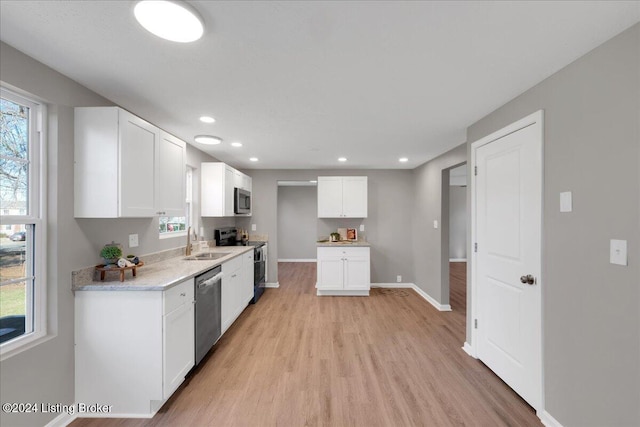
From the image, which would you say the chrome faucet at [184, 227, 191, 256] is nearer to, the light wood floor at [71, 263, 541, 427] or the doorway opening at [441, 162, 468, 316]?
the light wood floor at [71, 263, 541, 427]

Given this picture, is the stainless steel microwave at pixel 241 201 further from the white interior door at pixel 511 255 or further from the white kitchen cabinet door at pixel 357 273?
the white interior door at pixel 511 255

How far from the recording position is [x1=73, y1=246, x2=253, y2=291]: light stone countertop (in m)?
1.88

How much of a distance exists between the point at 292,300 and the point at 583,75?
167 inches

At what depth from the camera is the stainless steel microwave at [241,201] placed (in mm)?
4305

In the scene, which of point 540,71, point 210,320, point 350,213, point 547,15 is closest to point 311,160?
point 350,213

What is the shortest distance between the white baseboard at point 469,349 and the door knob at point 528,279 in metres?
1.09

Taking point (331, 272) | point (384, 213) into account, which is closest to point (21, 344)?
point (331, 272)

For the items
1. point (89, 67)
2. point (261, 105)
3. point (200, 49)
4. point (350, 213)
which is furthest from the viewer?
point (350, 213)

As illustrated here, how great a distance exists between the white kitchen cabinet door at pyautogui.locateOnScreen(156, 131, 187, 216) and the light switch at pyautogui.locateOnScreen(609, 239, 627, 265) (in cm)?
321

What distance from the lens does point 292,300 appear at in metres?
4.50

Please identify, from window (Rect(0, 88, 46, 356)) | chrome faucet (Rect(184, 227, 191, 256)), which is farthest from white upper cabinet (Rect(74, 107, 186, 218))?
chrome faucet (Rect(184, 227, 191, 256))

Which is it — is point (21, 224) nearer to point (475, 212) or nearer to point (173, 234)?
point (173, 234)

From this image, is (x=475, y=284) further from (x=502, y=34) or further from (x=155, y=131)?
(x=155, y=131)

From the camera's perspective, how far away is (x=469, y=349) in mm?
2729
